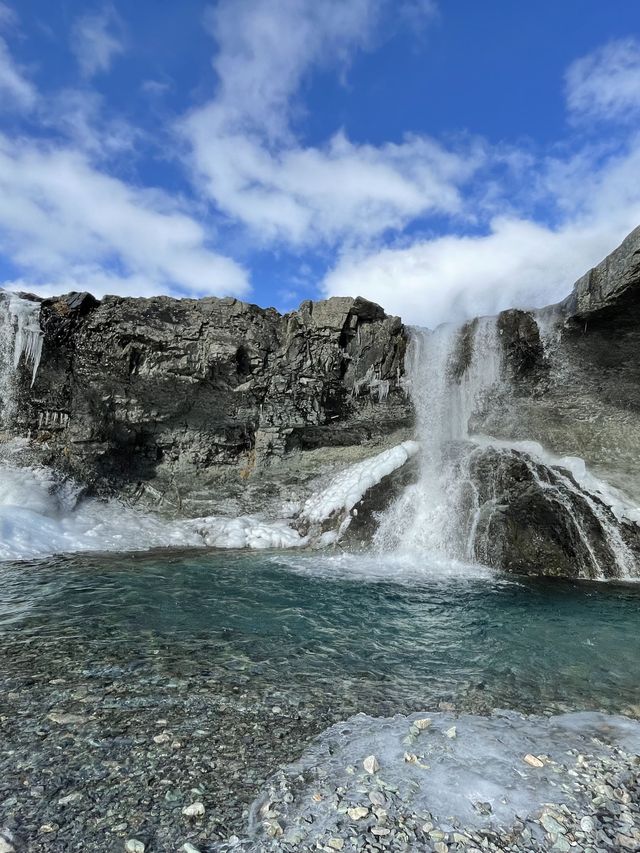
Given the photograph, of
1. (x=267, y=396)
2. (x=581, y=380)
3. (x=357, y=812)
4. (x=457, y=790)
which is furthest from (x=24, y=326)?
(x=581, y=380)

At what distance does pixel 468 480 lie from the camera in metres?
16.4

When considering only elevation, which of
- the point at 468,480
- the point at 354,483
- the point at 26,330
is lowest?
the point at 354,483

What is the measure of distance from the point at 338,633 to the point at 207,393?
46.9ft

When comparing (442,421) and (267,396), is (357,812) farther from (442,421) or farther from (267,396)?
(267,396)

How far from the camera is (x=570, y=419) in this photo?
19.0 m

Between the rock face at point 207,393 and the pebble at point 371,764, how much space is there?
1590 cm

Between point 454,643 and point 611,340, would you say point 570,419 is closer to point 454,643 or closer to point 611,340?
point 611,340

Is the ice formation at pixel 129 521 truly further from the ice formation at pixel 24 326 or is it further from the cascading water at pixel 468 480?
the ice formation at pixel 24 326

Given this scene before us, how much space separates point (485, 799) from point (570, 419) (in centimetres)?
1759

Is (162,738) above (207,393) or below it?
below

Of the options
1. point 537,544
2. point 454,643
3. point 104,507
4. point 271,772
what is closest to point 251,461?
point 104,507

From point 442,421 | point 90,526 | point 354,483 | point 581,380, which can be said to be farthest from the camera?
point 442,421

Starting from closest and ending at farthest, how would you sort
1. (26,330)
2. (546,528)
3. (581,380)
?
1. (546,528)
2. (581,380)
3. (26,330)

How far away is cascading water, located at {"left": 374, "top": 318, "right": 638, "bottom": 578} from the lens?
1419 cm
